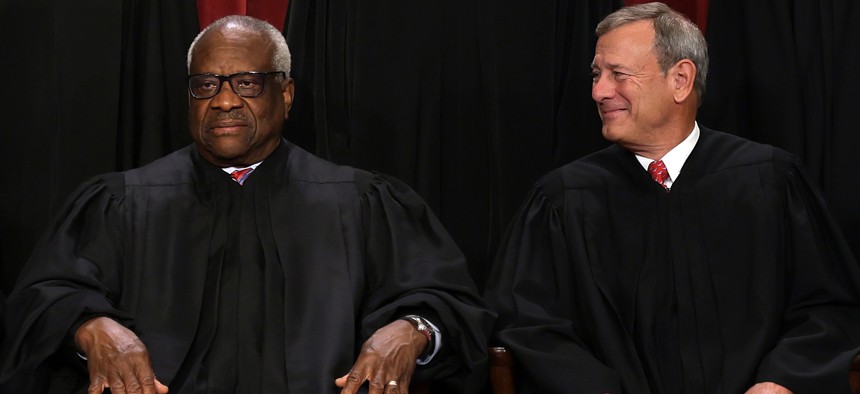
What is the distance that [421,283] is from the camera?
11.8ft

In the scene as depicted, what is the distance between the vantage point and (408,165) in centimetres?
438

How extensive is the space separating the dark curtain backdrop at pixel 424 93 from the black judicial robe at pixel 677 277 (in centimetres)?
59

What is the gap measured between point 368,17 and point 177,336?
140 cm

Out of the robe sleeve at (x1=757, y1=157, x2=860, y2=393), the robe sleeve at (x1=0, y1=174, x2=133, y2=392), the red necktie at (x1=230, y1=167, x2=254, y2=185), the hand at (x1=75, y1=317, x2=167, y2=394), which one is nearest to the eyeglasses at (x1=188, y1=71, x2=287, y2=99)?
the red necktie at (x1=230, y1=167, x2=254, y2=185)

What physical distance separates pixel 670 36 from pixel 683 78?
0.14 metres

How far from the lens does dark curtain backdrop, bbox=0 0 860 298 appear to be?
4.27 meters

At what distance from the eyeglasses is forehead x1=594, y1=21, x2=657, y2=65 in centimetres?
110

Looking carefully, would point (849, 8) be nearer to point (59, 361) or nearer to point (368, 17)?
point (368, 17)

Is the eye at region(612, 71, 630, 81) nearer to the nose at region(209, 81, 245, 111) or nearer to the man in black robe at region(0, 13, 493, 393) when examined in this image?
the man in black robe at region(0, 13, 493, 393)

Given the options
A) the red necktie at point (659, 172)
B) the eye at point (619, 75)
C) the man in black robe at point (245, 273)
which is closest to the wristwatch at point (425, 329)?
the man in black robe at point (245, 273)

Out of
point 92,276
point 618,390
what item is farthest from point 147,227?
point 618,390

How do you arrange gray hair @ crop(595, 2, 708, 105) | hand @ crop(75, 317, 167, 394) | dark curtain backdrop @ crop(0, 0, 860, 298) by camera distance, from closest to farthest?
1. hand @ crop(75, 317, 167, 394)
2. gray hair @ crop(595, 2, 708, 105)
3. dark curtain backdrop @ crop(0, 0, 860, 298)

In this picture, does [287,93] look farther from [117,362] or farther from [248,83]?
[117,362]

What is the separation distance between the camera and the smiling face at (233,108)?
379 cm
